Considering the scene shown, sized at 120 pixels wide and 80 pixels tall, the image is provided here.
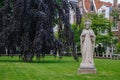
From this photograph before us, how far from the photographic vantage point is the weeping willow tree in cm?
2477

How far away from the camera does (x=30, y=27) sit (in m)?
25.9

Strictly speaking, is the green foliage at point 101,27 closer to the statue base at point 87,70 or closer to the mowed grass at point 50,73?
the mowed grass at point 50,73

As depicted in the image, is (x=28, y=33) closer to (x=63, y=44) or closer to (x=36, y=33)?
(x=36, y=33)

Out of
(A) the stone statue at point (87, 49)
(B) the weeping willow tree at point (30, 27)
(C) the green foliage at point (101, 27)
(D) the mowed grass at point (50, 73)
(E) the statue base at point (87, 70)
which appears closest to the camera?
(D) the mowed grass at point (50, 73)

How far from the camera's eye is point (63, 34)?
27.2 meters

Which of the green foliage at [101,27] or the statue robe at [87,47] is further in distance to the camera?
the green foliage at [101,27]

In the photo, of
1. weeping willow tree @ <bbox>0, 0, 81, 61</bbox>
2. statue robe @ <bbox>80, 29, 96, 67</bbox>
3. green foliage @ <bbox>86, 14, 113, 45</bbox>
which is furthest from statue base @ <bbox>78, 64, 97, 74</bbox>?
green foliage @ <bbox>86, 14, 113, 45</bbox>

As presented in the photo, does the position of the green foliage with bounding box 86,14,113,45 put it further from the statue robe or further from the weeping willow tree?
the statue robe

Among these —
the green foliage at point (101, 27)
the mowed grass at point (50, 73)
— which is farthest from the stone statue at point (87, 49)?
the green foliage at point (101, 27)

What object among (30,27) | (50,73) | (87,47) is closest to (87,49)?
(87,47)

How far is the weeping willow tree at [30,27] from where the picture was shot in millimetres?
24770

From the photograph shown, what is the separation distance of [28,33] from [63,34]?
2.98 meters

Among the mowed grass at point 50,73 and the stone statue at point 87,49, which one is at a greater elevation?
the stone statue at point 87,49

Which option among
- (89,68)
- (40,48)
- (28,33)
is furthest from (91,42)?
(28,33)
